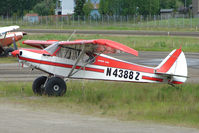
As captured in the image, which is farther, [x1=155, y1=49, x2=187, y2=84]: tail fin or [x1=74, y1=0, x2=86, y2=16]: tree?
[x1=74, y1=0, x2=86, y2=16]: tree

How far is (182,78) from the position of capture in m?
16.3

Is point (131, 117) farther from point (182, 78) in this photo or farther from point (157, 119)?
point (182, 78)

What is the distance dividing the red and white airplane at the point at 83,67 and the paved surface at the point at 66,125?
2.98 metres

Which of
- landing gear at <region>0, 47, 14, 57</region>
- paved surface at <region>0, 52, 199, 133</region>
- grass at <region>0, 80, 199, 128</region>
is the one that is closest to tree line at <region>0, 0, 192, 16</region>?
landing gear at <region>0, 47, 14, 57</region>

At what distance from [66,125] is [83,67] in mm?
5042

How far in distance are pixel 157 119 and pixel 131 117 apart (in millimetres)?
768

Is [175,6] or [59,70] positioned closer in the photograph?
[59,70]

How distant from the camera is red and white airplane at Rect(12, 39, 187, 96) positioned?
15156 mm

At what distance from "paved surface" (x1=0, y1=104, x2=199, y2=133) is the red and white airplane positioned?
2979mm

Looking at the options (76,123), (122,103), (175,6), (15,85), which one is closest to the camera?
(76,123)

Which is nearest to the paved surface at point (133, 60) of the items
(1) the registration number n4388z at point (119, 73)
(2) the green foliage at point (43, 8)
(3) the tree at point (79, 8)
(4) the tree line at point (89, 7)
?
(1) the registration number n4388z at point (119, 73)

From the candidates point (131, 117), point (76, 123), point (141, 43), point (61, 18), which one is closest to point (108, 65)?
point (131, 117)

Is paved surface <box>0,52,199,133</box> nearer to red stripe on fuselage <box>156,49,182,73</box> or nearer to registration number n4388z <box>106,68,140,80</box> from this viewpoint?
registration number n4388z <box>106,68,140,80</box>

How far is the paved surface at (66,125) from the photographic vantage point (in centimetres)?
1026
